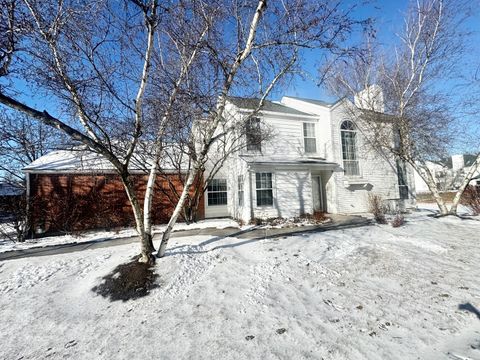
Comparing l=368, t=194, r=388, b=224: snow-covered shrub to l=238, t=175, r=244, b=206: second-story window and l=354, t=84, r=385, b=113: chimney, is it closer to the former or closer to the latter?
l=354, t=84, r=385, b=113: chimney

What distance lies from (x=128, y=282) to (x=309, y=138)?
1154 cm

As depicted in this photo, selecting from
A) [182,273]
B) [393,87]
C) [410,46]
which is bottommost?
[182,273]

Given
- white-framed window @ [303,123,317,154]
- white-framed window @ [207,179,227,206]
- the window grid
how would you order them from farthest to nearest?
the window grid < white-framed window @ [303,123,317,154] < white-framed window @ [207,179,227,206]

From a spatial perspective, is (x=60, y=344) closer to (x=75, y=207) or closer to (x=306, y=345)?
(x=306, y=345)

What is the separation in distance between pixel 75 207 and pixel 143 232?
7147mm

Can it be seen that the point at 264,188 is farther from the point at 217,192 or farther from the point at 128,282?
the point at 128,282

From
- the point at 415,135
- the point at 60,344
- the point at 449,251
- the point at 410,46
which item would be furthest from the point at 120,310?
the point at 410,46

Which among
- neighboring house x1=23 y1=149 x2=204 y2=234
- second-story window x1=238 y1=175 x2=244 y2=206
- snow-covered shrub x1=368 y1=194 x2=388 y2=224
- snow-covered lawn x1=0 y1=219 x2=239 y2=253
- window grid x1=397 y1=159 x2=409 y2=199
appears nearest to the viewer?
snow-covered lawn x1=0 y1=219 x2=239 y2=253

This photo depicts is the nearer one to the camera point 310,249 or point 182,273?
point 182,273

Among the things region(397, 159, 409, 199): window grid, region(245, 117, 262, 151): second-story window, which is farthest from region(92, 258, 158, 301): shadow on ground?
region(397, 159, 409, 199): window grid

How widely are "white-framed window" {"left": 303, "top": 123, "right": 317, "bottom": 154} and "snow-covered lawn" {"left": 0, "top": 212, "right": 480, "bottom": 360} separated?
24.2 ft

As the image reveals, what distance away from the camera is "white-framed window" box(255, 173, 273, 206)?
11.1m

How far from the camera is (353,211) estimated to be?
12.7 meters

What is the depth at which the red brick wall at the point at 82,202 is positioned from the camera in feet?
32.1
